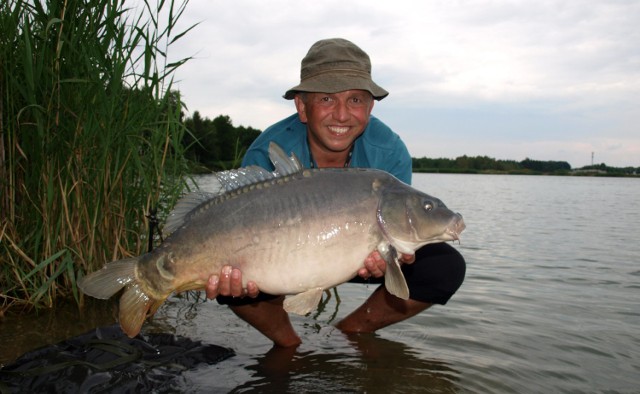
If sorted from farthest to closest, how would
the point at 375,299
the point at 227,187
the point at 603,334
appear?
the point at 603,334 → the point at 375,299 → the point at 227,187

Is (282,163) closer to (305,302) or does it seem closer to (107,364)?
(305,302)

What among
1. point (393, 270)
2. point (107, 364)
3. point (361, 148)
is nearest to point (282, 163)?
point (393, 270)

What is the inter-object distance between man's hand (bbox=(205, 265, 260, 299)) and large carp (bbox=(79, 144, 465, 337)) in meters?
0.03

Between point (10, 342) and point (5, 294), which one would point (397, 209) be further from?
point (5, 294)

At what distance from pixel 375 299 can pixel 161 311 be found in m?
1.63

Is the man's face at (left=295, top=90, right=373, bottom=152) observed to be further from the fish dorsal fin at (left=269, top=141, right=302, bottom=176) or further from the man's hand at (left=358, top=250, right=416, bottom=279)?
the man's hand at (left=358, top=250, right=416, bottom=279)

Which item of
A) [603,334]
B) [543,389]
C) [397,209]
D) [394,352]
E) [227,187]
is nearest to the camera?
[397,209]

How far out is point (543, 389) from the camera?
2.98 meters

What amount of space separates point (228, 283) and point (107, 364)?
709 mm

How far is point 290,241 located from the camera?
7.89 ft

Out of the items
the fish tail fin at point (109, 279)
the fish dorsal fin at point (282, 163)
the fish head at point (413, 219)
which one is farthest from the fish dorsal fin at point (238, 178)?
the fish head at point (413, 219)

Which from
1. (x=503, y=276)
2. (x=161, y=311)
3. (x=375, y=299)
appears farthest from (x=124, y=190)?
(x=503, y=276)

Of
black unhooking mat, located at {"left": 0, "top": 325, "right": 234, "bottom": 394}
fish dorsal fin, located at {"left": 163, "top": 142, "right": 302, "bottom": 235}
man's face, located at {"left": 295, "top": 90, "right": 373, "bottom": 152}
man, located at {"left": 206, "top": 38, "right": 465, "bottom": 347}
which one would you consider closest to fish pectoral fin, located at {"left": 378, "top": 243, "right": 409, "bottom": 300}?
fish dorsal fin, located at {"left": 163, "top": 142, "right": 302, "bottom": 235}

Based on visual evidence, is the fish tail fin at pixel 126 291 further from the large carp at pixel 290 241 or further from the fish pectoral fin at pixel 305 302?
the fish pectoral fin at pixel 305 302
